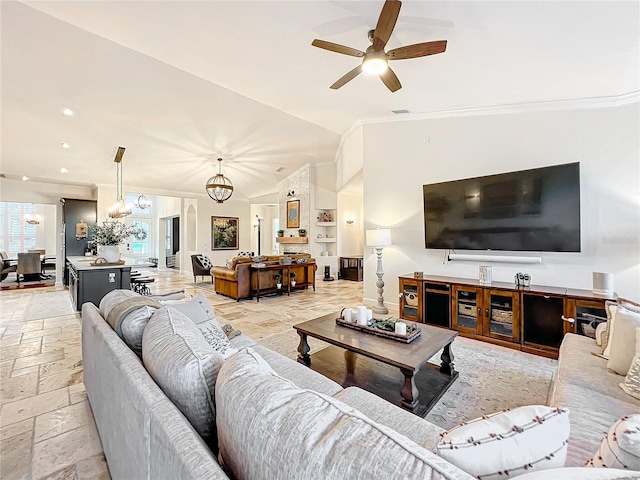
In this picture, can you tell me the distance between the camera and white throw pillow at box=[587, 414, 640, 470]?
660 millimetres

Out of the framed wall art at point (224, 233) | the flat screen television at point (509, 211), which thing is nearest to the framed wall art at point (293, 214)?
the framed wall art at point (224, 233)

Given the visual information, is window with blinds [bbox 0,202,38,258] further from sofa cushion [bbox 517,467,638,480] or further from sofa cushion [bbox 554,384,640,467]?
sofa cushion [bbox 554,384,640,467]

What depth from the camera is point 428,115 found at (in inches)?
179

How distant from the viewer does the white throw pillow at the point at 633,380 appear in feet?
4.97

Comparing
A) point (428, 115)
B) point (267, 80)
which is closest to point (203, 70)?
point (267, 80)

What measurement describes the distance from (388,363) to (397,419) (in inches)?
29.6

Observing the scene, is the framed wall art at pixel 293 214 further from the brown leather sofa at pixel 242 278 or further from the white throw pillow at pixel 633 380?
the white throw pillow at pixel 633 380

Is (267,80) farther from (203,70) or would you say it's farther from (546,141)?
(546,141)

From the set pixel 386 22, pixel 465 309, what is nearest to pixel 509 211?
pixel 465 309

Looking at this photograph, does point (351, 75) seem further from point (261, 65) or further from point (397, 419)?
point (397, 419)

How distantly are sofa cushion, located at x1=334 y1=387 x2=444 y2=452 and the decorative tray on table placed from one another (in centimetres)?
91

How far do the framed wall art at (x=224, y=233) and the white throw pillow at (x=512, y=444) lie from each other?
10510 millimetres

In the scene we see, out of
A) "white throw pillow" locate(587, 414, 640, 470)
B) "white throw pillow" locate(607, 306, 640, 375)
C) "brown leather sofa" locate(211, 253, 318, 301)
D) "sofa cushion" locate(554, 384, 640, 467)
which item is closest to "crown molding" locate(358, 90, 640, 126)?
"white throw pillow" locate(607, 306, 640, 375)

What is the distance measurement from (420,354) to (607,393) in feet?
3.24
